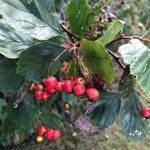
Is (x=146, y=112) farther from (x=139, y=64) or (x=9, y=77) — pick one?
(x=9, y=77)

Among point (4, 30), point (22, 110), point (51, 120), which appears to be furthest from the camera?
point (51, 120)

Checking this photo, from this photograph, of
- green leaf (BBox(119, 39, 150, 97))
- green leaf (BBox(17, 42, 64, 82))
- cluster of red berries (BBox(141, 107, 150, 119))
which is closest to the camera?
green leaf (BBox(119, 39, 150, 97))

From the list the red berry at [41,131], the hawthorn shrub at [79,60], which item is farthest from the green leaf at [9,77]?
the red berry at [41,131]

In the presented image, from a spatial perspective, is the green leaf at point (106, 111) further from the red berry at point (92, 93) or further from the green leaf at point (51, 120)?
the green leaf at point (51, 120)

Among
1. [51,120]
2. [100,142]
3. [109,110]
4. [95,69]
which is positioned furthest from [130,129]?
[100,142]

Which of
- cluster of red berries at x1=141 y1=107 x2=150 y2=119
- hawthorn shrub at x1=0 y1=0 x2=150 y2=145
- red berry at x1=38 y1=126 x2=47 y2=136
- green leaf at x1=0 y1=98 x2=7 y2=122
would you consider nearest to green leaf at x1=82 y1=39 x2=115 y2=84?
hawthorn shrub at x1=0 y1=0 x2=150 y2=145

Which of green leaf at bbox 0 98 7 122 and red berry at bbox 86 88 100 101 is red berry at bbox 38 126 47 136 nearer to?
green leaf at bbox 0 98 7 122

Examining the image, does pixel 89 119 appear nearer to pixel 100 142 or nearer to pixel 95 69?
pixel 95 69
